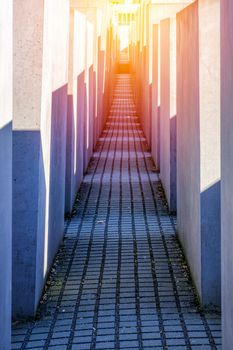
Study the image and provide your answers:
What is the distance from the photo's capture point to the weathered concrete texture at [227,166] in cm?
371

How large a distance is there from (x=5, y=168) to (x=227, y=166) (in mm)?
1349

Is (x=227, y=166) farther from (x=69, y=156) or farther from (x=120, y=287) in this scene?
(x=69, y=156)

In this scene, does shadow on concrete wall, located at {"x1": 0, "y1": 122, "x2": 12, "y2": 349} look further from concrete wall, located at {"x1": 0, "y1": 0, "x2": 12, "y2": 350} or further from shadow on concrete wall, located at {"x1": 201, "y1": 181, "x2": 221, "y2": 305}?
shadow on concrete wall, located at {"x1": 201, "y1": 181, "x2": 221, "y2": 305}

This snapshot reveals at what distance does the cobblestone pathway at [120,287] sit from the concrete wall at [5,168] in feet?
2.95

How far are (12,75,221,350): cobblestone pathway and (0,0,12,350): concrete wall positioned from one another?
899 millimetres

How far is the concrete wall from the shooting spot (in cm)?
377

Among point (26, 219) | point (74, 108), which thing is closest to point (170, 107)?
point (74, 108)

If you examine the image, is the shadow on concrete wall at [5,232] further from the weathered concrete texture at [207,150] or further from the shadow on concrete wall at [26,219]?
the weathered concrete texture at [207,150]

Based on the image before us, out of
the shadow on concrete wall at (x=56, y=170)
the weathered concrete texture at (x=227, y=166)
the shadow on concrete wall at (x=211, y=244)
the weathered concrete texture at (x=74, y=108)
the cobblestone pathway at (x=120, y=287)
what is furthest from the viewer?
the weathered concrete texture at (x=74, y=108)

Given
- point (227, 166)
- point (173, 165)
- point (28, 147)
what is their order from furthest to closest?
point (173, 165) → point (28, 147) → point (227, 166)

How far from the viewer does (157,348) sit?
4.67m

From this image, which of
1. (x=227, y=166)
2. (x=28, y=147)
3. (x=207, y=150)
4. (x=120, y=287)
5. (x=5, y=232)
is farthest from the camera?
(x=120, y=287)

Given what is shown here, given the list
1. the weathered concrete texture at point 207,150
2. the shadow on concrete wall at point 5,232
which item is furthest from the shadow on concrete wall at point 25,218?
the weathered concrete texture at point 207,150

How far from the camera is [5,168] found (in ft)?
12.8
